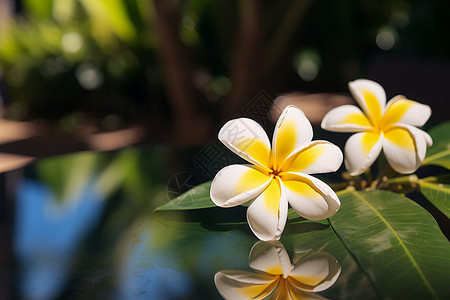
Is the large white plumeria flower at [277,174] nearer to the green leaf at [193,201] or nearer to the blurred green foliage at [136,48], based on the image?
the green leaf at [193,201]

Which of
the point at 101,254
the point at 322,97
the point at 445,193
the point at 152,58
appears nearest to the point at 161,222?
the point at 101,254

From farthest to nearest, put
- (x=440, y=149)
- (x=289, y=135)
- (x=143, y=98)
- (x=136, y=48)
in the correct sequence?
1. (x=143, y=98)
2. (x=136, y=48)
3. (x=440, y=149)
4. (x=289, y=135)

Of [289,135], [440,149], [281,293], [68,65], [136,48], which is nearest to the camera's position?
[281,293]

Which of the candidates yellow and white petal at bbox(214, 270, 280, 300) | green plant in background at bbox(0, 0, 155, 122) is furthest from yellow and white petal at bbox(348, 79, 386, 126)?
green plant in background at bbox(0, 0, 155, 122)

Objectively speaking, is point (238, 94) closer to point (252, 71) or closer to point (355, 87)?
point (252, 71)

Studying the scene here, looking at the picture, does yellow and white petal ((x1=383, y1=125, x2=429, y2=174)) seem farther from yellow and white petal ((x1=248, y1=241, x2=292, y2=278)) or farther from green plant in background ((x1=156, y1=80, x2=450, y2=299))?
yellow and white petal ((x1=248, y1=241, x2=292, y2=278))

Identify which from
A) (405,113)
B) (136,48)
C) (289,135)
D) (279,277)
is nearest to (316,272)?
(279,277)

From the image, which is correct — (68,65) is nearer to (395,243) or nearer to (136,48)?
(136,48)
